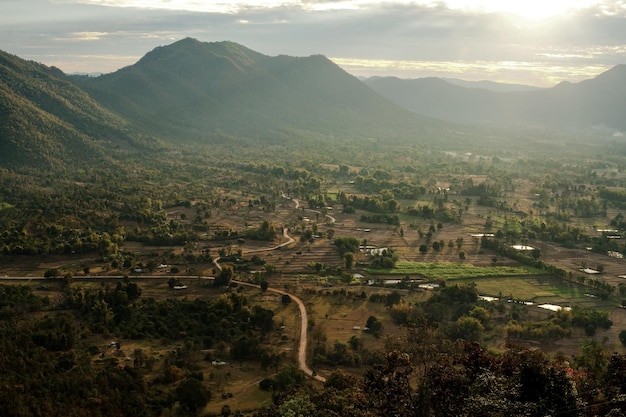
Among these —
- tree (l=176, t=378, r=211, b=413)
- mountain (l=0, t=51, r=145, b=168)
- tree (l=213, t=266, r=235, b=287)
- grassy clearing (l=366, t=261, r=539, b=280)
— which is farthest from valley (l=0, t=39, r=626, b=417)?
mountain (l=0, t=51, r=145, b=168)

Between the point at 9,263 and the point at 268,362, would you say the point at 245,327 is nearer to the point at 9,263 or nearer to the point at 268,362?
the point at 268,362

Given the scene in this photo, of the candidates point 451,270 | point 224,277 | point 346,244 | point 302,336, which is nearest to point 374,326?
point 302,336

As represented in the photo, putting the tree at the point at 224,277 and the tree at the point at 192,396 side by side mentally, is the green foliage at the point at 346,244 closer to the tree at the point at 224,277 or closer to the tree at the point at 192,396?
the tree at the point at 224,277

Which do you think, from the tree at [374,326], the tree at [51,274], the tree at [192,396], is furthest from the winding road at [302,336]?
the tree at [51,274]

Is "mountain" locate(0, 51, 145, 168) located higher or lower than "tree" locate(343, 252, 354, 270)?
higher

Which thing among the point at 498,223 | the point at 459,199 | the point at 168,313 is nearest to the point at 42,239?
the point at 168,313

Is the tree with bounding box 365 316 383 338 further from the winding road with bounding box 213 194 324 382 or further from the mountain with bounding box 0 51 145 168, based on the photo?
the mountain with bounding box 0 51 145 168
